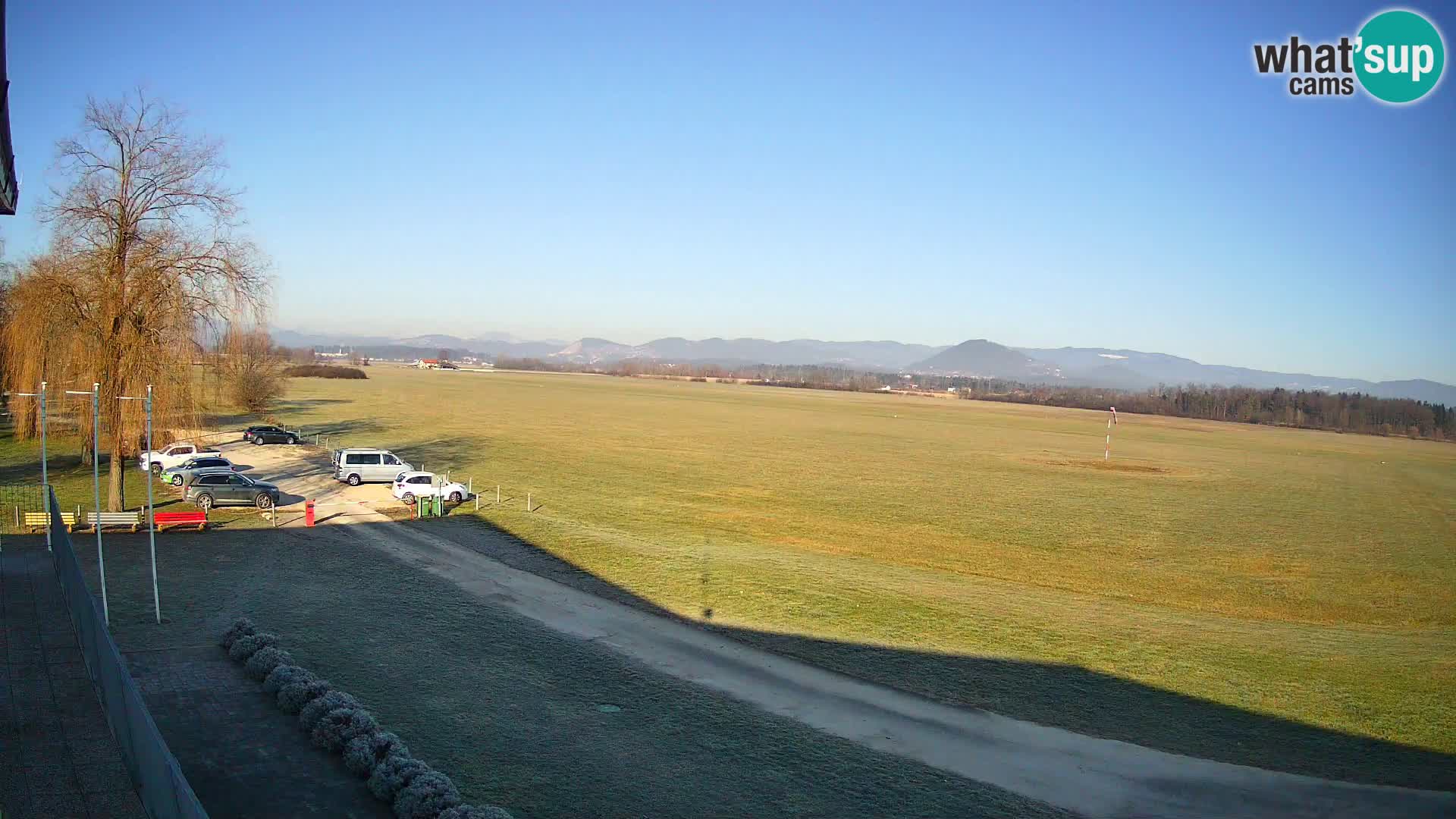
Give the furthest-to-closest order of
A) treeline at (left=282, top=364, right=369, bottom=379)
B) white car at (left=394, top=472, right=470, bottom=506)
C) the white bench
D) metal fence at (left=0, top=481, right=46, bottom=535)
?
treeline at (left=282, top=364, right=369, bottom=379) < white car at (left=394, top=472, right=470, bottom=506) < the white bench < metal fence at (left=0, top=481, right=46, bottom=535)

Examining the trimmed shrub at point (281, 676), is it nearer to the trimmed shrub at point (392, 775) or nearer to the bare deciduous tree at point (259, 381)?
the trimmed shrub at point (392, 775)

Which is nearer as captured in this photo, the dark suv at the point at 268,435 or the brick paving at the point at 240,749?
the brick paving at the point at 240,749

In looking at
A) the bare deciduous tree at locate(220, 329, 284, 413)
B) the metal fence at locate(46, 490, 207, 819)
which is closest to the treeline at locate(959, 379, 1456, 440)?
the bare deciduous tree at locate(220, 329, 284, 413)

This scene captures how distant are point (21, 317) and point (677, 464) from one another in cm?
3052

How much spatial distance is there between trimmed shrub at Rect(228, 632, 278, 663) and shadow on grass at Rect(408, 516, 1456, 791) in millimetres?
8145

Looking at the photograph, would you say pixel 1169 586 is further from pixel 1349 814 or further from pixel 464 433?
pixel 464 433

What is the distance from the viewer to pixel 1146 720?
589 inches

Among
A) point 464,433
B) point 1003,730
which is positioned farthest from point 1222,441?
point 1003,730

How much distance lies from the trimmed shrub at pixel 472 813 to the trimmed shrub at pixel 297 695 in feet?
13.6

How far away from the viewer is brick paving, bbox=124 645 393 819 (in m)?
10.3

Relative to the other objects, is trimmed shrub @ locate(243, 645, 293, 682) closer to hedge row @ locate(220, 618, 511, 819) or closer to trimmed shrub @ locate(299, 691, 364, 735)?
hedge row @ locate(220, 618, 511, 819)

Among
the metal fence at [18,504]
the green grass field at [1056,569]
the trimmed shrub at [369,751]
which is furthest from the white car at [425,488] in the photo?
the trimmed shrub at [369,751]

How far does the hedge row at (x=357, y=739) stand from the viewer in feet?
32.8

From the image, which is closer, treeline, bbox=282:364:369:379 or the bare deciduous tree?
the bare deciduous tree
